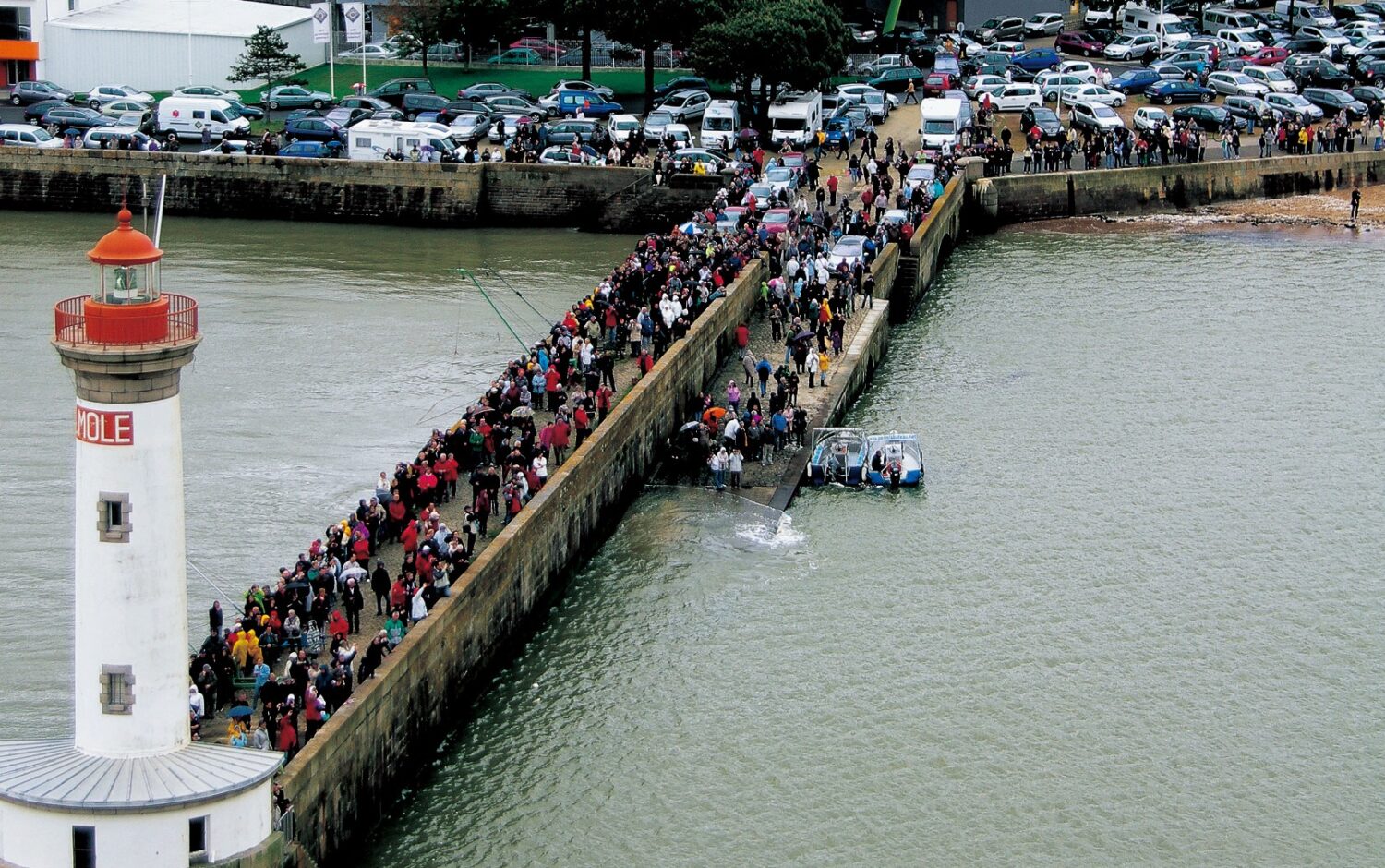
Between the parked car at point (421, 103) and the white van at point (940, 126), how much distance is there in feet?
49.0

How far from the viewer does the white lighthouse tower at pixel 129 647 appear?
2375 cm

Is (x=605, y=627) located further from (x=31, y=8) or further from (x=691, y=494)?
(x=31, y=8)

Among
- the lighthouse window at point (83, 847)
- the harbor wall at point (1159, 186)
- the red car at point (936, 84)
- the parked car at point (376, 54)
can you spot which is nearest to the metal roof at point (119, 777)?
the lighthouse window at point (83, 847)

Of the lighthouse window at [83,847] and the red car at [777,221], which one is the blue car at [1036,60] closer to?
the red car at [777,221]

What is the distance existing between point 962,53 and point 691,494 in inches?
1897

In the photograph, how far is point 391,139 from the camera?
70.4m

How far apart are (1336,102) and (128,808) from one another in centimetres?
5982

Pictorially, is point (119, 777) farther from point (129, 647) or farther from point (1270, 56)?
point (1270, 56)

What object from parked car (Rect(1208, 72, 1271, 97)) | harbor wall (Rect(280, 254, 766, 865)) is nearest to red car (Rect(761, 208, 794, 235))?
harbor wall (Rect(280, 254, 766, 865))

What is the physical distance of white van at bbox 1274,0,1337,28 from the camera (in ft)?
305

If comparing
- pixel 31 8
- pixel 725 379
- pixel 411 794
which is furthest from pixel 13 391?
pixel 31 8

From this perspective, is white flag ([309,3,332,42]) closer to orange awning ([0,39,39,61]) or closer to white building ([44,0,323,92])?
white building ([44,0,323,92])

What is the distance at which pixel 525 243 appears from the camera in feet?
219

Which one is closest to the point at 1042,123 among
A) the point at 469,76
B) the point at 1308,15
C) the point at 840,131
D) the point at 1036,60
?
the point at 840,131
